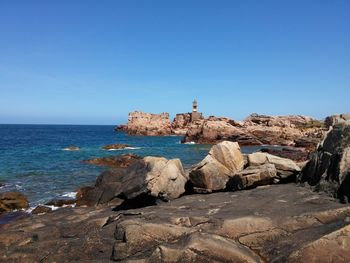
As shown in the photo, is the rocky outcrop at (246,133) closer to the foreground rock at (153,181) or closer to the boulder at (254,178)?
the boulder at (254,178)

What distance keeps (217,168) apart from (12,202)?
544 inches

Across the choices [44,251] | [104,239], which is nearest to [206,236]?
[104,239]

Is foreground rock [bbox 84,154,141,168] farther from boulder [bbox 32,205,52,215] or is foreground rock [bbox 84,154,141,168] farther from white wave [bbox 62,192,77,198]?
boulder [bbox 32,205,52,215]

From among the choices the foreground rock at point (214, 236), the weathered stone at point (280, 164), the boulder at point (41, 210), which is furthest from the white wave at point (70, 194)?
the weathered stone at point (280, 164)

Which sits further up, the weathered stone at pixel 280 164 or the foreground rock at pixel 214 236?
the weathered stone at pixel 280 164

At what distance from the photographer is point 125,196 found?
17.1 m

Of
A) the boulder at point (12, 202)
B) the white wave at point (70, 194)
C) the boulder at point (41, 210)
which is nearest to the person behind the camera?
the boulder at point (41, 210)

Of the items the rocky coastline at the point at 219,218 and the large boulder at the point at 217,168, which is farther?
the large boulder at the point at 217,168

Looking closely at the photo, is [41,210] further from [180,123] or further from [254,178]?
[180,123]

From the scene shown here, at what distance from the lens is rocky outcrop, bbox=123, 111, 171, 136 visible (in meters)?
124

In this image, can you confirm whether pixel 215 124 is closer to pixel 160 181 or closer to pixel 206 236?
pixel 160 181

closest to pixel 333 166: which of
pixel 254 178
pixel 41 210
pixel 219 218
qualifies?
pixel 254 178

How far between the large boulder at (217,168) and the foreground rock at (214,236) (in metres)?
3.52

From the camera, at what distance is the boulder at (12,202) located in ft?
75.1
